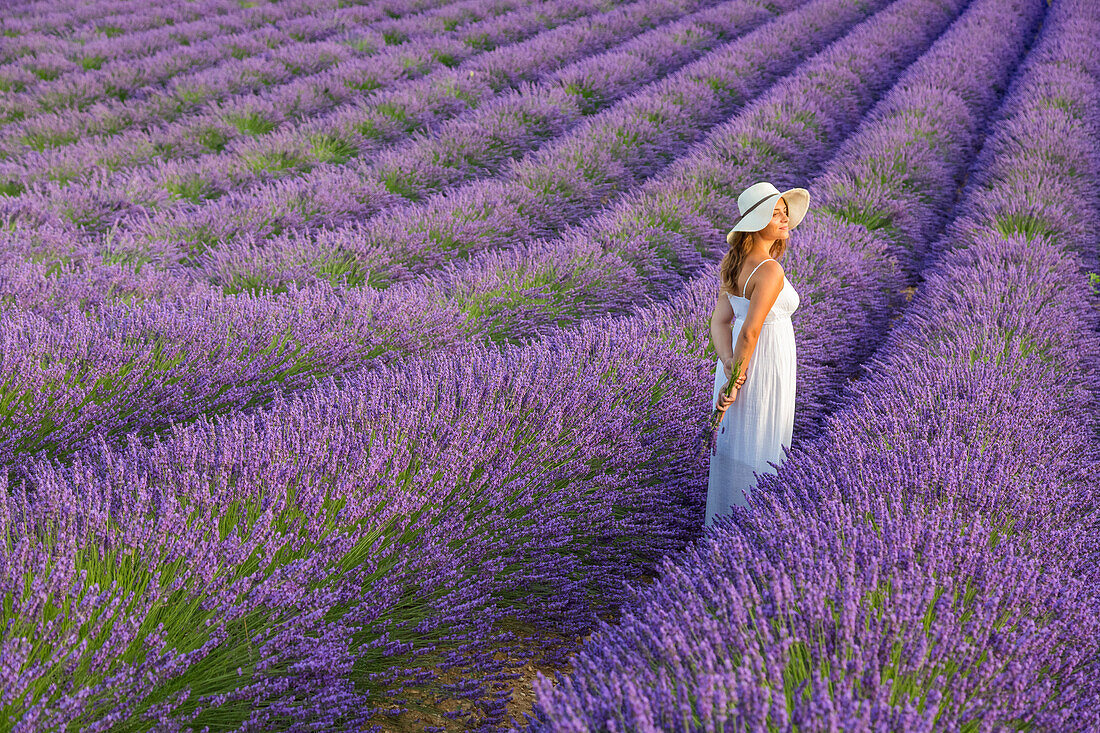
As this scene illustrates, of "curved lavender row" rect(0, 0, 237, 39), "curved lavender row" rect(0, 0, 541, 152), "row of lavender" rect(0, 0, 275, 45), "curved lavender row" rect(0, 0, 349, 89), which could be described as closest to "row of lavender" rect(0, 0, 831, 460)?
"curved lavender row" rect(0, 0, 541, 152)

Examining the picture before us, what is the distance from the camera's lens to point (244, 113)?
6160 mm

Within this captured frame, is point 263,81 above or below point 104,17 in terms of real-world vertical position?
below

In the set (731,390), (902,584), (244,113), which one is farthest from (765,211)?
(244,113)

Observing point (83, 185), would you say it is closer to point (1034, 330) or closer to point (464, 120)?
point (464, 120)

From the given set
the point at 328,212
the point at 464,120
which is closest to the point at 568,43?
the point at 464,120

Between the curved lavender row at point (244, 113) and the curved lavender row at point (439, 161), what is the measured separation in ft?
2.23

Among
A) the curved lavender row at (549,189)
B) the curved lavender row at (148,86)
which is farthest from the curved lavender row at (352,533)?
the curved lavender row at (148,86)

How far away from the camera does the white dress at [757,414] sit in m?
2.12

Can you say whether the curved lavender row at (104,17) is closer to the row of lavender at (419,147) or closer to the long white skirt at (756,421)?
the row of lavender at (419,147)

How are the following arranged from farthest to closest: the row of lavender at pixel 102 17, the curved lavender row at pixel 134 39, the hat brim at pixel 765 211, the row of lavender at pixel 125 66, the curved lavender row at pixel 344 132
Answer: the row of lavender at pixel 102 17, the curved lavender row at pixel 134 39, the row of lavender at pixel 125 66, the curved lavender row at pixel 344 132, the hat brim at pixel 765 211

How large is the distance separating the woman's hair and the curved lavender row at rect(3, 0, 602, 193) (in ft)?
13.2

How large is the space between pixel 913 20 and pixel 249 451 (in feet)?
40.7

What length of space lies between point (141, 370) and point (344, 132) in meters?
4.16

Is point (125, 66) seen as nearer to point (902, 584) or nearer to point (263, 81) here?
point (263, 81)
